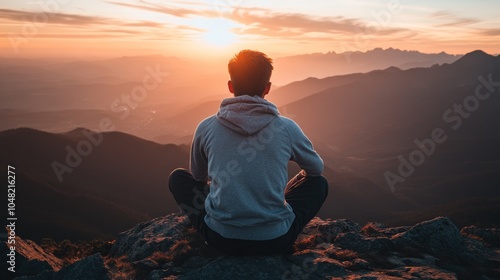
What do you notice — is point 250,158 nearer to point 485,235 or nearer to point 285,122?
point 285,122

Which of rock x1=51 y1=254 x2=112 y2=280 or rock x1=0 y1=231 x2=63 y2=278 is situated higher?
rock x1=51 y1=254 x2=112 y2=280

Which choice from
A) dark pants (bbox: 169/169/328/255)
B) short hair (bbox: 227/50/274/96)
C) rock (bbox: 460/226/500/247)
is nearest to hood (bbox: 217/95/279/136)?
short hair (bbox: 227/50/274/96)

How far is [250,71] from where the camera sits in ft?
15.1

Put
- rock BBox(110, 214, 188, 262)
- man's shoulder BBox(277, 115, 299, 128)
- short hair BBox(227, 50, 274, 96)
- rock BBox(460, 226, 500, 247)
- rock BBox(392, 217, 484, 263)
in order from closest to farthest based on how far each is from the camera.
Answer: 1. short hair BBox(227, 50, 274, 96)
2. man's shoulder BBox(277, 115, 299, 128)
3. rock BBox(392, 217, 484, 263)
4. rock BBox(110, 214, 188, 262)
5. rock BBox(460, 226, 500, 247)

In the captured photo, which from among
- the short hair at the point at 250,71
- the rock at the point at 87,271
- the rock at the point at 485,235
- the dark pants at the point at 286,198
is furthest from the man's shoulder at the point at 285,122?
the rock at the point at 485,235

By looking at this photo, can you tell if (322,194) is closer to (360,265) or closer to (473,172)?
(360,265)

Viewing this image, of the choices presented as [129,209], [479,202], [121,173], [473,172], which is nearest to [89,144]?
[121,173]

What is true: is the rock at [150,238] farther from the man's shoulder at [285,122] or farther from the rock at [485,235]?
the rock at [485,235]

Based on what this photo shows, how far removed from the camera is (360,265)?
632cm

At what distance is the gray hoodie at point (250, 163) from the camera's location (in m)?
4.61

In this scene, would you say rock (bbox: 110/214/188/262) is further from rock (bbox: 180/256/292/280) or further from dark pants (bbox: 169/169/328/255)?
rock (bbox: 180/256/292/280)

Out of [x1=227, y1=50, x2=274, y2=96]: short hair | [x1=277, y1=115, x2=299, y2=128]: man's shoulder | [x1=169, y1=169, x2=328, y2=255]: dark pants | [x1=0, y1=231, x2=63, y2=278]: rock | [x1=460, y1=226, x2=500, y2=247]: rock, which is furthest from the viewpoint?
[x1=460, y1=226, x2=500, y2=247]: rock

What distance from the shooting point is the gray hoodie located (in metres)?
4.61

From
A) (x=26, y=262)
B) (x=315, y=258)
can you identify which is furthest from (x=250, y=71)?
(x=26, y=262)
